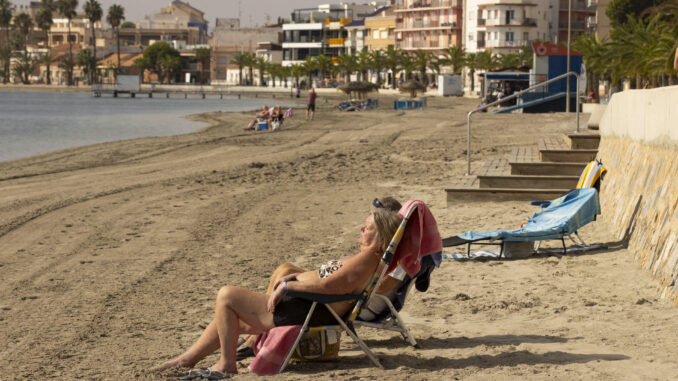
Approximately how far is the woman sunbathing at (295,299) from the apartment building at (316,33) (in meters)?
129

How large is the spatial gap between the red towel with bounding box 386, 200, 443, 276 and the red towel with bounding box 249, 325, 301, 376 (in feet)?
2.49

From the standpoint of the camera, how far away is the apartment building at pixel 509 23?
97.6 metres

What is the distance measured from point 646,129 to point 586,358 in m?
4.10

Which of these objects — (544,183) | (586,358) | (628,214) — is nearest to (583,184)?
(628,214)

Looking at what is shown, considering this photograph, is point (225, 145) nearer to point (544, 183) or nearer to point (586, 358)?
point (544, 183)

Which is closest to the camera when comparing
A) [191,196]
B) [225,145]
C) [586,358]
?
[586,358]

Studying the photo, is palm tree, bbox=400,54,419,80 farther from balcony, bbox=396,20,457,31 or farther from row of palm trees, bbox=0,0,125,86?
row of palm trees, bbox=0,0,125,86

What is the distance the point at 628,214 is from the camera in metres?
8.77

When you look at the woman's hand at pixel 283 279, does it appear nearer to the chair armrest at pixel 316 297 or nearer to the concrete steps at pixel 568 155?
the chair armrest at pixel 316 297

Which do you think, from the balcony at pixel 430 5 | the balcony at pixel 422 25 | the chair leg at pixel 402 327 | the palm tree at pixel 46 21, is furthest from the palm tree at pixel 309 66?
the chair leg at pixel 402 327

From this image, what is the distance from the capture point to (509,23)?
9806cm

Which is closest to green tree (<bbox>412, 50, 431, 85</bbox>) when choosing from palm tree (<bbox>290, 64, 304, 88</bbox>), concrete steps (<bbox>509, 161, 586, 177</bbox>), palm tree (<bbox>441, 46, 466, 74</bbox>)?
palm tree (<bbox>441, 46, 466, 74</bbox>)

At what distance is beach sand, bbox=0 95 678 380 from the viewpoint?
5473 millimetres

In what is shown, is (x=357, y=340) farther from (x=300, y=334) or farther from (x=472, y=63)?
(x=472, y=63)
